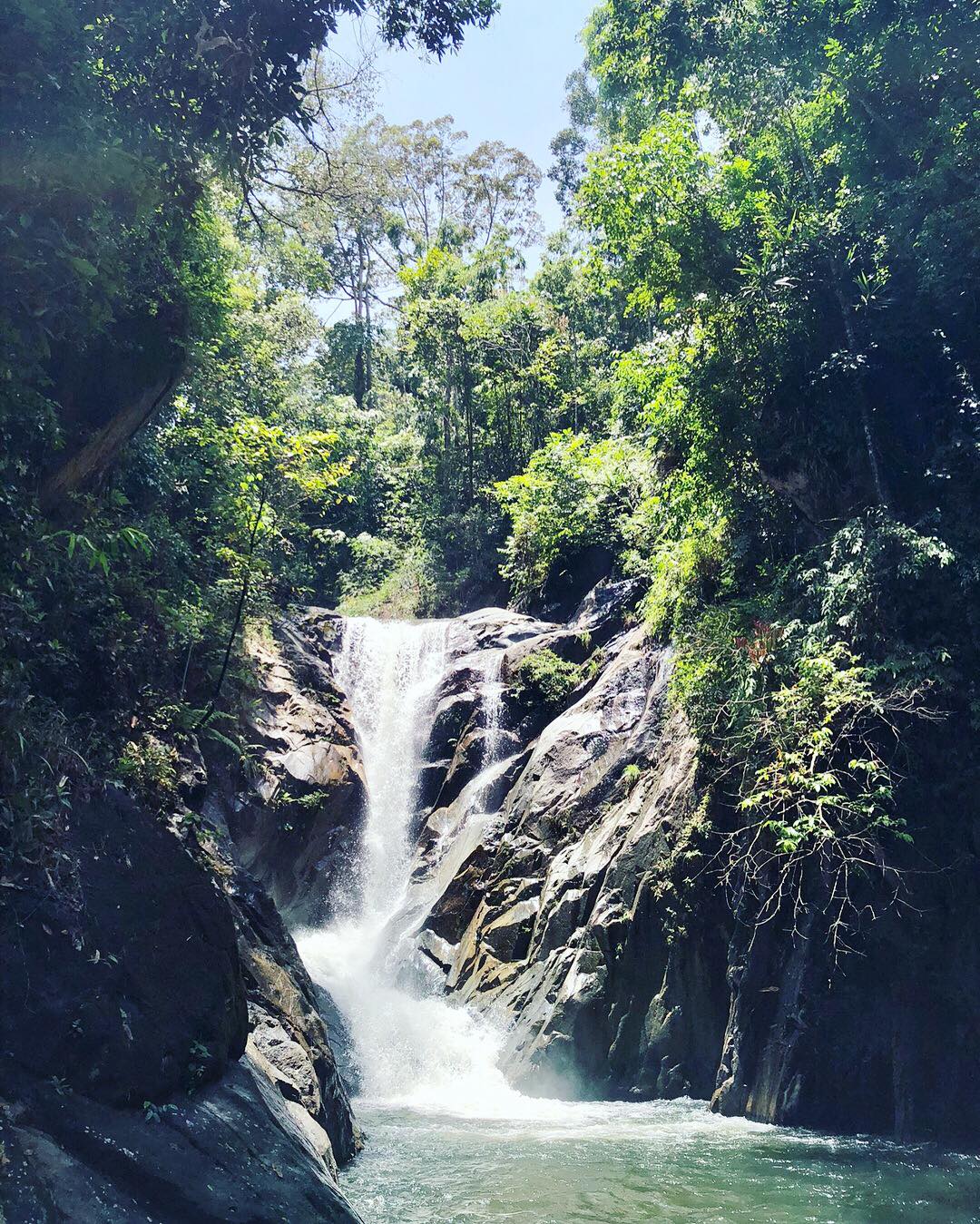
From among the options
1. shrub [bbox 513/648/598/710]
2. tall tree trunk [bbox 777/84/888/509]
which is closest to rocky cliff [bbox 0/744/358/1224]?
tall tree trunk [bbox 777/84/888/509]

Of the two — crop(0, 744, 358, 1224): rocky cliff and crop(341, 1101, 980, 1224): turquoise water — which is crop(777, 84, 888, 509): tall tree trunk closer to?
crop(341, 1101, 980, 1224): turquoise water

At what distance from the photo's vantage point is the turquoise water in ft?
21.8

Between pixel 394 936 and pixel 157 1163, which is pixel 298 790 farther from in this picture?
pixel 157 1163

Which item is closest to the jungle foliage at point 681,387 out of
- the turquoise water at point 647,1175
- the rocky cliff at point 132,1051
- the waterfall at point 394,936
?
the rocky cliff at point 132,1051

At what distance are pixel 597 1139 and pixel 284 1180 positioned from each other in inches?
178

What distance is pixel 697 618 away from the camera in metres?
12.2

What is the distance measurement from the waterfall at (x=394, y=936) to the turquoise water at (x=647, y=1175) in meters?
1.60

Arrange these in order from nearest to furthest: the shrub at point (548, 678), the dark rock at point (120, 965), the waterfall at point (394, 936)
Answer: the dark rock at point (120, 965)
the waterfall at point (394, 936)
the shrub at point (548, 678)

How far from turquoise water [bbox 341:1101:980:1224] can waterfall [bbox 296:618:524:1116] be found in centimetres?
160

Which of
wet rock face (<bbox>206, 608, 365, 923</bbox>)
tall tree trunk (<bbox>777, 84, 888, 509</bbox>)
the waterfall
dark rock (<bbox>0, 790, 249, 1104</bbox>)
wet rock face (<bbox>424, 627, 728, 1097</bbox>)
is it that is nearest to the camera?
dark rock (<bbox>0, 790, 249, 1104</bbox>)

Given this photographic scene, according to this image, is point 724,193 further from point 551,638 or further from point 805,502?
point 551,638

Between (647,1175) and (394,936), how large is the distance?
746 cm

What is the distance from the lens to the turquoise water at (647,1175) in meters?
6.66

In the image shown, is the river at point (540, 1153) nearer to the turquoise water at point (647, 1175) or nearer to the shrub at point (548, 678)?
A: the turquoise water at point (647, 1175)
